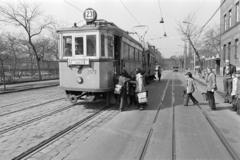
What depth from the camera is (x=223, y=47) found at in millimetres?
34938

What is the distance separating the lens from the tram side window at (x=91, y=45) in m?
10.0

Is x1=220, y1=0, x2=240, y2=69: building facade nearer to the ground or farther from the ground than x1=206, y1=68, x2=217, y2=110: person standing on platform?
farther from the ground

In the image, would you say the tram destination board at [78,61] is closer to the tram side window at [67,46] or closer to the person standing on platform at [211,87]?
the tram side window at [67,46]

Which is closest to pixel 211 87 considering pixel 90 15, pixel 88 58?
pixel 88 58

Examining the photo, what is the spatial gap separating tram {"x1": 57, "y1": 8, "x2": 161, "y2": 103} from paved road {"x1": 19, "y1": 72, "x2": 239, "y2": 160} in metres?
1.76

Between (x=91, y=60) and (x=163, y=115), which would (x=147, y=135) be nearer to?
(x=163, y=115)

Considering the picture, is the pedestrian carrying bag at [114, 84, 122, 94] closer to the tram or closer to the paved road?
the tram

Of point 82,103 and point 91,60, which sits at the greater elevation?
point 91,60

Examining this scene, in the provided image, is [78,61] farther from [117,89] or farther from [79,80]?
[117,89]

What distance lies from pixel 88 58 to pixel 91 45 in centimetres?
54

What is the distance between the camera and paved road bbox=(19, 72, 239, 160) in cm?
507

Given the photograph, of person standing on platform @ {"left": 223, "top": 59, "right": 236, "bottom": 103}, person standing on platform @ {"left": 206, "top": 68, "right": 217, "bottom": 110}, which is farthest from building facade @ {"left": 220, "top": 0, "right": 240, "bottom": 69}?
person standing on platform @ {"left": 206, "top": 68, "right": 217, "bottom": 110}

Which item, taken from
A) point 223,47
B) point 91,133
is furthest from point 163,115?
point 223,47

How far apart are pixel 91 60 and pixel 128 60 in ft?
12.3
